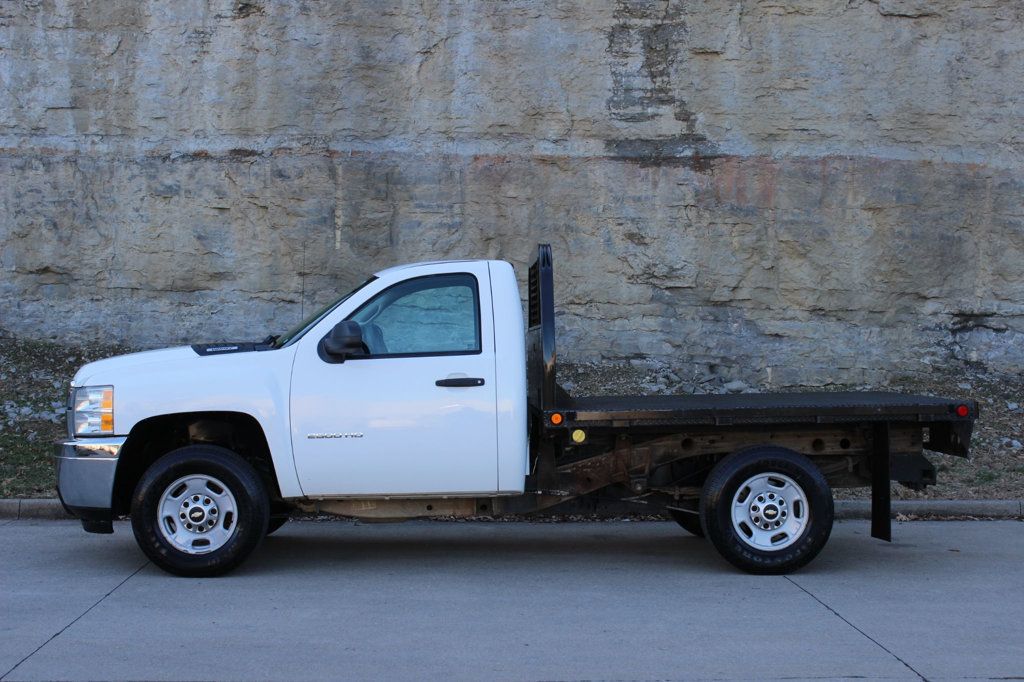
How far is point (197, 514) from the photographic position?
7016 millimetres

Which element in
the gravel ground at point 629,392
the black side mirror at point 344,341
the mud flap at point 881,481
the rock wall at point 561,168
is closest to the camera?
the black side mirror at point 344,341

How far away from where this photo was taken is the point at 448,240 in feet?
44.8

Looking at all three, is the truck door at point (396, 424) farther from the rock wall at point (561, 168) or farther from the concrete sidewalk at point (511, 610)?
the rock wall at point (561, 168)

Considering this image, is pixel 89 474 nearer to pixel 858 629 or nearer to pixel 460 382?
pixel 460 382

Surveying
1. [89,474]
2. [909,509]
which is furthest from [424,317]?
[909,509]

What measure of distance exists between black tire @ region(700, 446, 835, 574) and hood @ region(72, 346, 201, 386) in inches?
143

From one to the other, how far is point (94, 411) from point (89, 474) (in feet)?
1.37

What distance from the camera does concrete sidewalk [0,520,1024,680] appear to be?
523 cm

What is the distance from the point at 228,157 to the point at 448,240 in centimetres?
307

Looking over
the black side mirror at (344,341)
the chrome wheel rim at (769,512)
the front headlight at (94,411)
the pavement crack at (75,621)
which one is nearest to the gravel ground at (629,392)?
the chrome wheel rim at (769,512)

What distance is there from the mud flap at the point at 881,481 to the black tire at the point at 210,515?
4.24 m

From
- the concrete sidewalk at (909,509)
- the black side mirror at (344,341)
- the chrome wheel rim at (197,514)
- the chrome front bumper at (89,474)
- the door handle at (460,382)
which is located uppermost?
the black side mirror at (344,341)

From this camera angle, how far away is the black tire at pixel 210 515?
6941mm

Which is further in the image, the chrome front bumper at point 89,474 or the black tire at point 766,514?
the black tire at point 766,514
